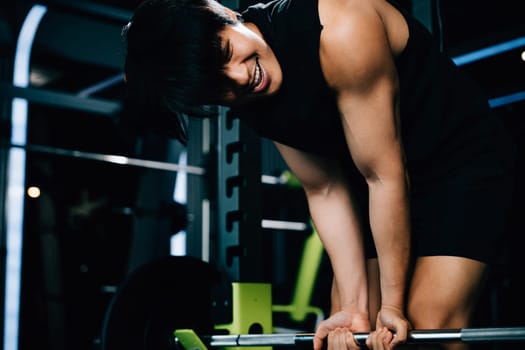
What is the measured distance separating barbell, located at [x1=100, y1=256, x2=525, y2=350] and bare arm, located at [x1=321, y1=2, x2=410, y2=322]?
454mm

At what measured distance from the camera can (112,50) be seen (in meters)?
4.41

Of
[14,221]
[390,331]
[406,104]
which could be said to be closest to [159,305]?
[390,331]

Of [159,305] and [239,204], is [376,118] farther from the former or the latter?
[159,305]

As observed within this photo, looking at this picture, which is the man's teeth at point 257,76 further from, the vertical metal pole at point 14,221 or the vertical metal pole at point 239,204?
the vertical metal pole at point 14,221

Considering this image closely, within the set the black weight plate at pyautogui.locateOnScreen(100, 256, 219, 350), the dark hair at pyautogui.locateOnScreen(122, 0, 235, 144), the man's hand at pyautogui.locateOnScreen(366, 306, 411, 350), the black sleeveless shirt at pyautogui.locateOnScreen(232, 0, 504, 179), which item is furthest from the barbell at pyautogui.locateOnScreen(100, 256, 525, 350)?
the dark hair at pyautogui.locateOnScreen(122, 0, 235, 144)

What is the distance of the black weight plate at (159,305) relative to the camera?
6.00 ft

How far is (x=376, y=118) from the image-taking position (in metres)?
1.30

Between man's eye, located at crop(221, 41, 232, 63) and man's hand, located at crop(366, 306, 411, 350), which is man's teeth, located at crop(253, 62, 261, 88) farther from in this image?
man's hand, located at crop(366, 306, 411, 350)

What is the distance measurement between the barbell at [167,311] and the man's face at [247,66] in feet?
2.09

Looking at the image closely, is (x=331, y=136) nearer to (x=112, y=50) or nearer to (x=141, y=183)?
(x=141, y=183)

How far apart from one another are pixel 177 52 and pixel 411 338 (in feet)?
2.40

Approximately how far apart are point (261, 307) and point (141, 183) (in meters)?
2.23

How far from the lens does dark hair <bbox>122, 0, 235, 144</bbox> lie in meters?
1.29

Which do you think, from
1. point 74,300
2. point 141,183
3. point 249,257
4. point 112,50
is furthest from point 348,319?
point 112,50
